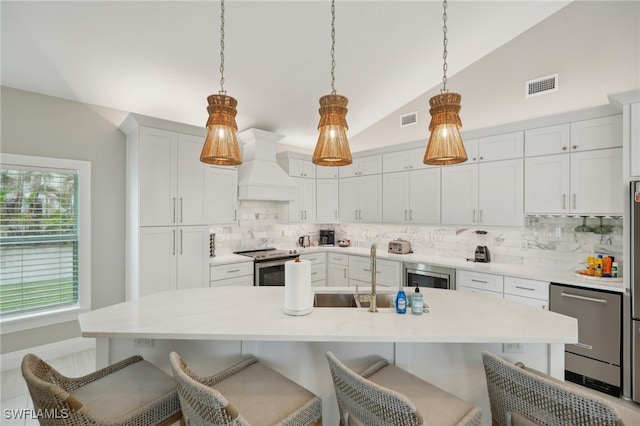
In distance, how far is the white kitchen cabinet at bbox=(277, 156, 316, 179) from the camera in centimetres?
492

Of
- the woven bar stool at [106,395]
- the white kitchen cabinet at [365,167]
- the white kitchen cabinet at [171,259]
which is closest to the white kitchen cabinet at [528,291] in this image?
the white kitchen cabinet at [365,167]

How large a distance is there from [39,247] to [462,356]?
3984 millimetres

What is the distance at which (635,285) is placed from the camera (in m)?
2.39

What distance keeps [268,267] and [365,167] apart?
2245mm

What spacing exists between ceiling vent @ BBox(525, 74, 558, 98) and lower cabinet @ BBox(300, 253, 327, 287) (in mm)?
3539

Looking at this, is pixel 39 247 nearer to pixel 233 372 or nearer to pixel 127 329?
pixel 127 329

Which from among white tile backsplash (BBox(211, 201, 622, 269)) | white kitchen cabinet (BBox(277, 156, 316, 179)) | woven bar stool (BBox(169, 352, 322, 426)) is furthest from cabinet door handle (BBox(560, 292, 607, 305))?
white kitchen cabinet (BBox(277, 156, 316, 179))

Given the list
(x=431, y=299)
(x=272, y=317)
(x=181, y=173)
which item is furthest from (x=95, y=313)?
(x=431, y=299)

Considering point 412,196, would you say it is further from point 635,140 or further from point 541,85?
point 635,140

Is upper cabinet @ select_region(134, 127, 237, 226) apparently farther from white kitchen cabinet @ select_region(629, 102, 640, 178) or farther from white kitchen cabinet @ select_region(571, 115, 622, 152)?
white kitchen cabinet @ select_region(629, 102, 640, 178)

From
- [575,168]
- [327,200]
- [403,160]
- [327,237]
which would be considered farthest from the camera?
[327,237]

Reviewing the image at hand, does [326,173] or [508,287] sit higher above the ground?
[326,173]

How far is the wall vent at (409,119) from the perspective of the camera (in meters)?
4.54

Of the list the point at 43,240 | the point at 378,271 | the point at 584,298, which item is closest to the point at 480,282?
the point at 584,298
